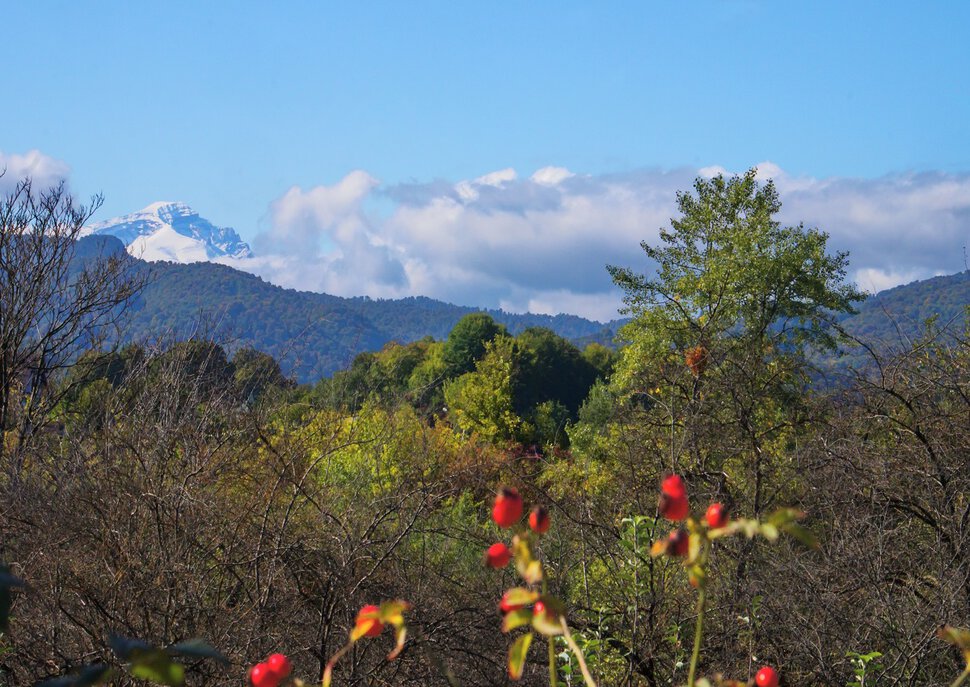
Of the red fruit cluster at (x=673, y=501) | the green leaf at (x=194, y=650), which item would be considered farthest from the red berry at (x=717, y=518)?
the green leaf at (x=194, y=650)

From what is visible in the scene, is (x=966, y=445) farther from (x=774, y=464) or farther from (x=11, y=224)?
(x=11, y=224)

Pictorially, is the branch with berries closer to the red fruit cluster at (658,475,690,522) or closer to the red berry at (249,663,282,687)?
the red fruit cluster at (658,475,690,522)

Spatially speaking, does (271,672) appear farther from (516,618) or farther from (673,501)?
(673,501)

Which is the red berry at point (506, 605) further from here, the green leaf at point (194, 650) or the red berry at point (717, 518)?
the green leaf at point (194, 650)

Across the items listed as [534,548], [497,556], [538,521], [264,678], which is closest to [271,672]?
[264,678]

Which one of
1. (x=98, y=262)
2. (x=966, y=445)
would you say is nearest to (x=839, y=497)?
(x=966, y=445)

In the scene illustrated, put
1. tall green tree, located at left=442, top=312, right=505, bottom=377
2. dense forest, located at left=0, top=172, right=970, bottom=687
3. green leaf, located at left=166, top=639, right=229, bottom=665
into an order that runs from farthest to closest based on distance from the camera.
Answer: tall green tree, located at left=442, top=312, right=505, bottom=377 → dense forest, located at left=0, top=172, right=970, bottom=687 → green leaf, located at left=166, top=639, right=229, bottom=665

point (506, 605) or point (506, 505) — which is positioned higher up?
point (506, 505)

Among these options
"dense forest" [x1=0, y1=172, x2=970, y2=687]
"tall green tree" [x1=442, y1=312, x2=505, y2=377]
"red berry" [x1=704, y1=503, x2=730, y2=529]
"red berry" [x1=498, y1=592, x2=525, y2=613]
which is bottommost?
"dense forest" [x1=0, y1=172, x2=970, y2=687]

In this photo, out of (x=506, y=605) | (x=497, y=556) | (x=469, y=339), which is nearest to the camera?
(x=506, y=605)

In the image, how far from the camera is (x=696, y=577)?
4.26ft

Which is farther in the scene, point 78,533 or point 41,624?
point 78,533

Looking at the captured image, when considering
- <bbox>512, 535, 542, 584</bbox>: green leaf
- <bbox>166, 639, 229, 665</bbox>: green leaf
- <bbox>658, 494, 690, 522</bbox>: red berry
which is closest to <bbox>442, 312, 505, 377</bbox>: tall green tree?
<bbox>512, 535, 542, 584</bbox>: green leaf

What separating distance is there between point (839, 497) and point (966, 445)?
35.9 inches
